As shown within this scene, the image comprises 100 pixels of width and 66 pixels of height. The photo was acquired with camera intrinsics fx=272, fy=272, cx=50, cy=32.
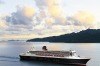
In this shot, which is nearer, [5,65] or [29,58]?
[5,65]

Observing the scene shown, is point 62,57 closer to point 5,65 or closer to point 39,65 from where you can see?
point 39,65

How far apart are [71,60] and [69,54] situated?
3.92 metres

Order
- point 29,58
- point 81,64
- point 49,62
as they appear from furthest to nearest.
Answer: point 29,58 → point 49,62 → point 81,64

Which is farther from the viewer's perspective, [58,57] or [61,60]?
[58,57]

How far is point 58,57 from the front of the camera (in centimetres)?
10538

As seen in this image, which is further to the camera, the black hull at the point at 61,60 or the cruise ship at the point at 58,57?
the cruise ship at the point at 58,57

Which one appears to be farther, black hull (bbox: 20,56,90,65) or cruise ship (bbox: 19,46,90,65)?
cruise ship (bbox: 19,46,90,65)

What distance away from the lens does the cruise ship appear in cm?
9888

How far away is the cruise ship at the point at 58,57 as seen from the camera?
98.9 meters

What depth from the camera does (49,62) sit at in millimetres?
106125

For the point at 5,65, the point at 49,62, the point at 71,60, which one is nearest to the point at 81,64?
the point at 71,60

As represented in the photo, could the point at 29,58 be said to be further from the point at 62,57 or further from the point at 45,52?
the point at 62,57

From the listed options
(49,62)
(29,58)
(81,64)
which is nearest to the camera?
(81,64)

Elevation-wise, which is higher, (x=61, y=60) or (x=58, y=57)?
(x=58, y=57)
